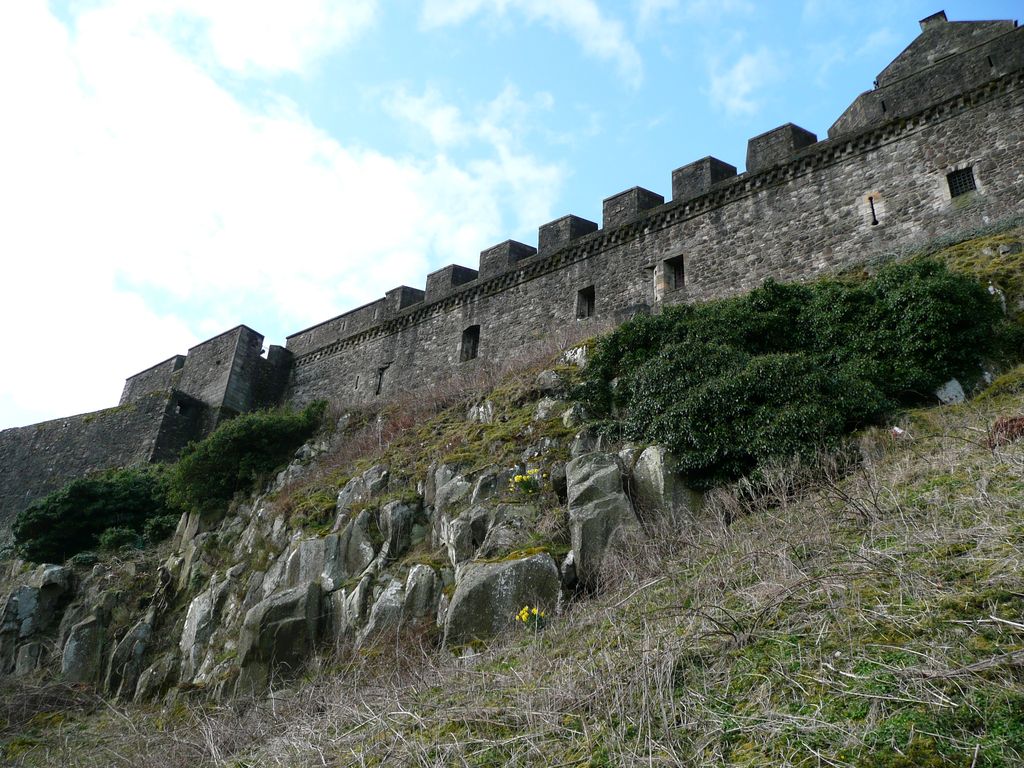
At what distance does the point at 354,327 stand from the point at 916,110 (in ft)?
49.8

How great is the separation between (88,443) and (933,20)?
940 inches

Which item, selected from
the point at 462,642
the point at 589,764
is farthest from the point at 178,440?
the point at 589,764

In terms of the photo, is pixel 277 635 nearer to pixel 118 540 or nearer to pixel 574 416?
pixel 574 416

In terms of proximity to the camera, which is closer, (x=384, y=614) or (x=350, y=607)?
(x=384, y=614)

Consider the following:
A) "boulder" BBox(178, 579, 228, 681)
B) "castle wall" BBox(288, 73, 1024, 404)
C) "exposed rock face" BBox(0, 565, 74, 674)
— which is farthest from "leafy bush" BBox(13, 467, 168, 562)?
"castle wall" BBox(288, 73, 1024, 404)

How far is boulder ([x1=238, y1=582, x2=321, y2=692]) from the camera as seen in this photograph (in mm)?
9562

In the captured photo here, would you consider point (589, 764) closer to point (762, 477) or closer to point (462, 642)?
point (462, 642)

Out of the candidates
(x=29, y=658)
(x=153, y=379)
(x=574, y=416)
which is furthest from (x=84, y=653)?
(x=153, y=379)

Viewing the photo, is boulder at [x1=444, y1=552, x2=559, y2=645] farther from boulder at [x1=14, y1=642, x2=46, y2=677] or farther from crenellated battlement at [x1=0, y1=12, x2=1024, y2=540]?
boulder at [x1=14, y1=642, x2=46, y2=677]

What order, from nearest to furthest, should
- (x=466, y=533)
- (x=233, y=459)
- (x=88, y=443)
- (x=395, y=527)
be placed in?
(x=466, y=533)
(x=395, y=527)
(x=233, y=459)
(x=88, y=443)

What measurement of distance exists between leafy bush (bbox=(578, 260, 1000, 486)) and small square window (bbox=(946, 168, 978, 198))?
3537 mm

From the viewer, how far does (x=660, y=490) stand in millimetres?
8930

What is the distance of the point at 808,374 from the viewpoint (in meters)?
9.57

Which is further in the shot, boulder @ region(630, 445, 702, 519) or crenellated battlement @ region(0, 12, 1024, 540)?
crenellated battlement @ region(0, 12, 1024, 540)
